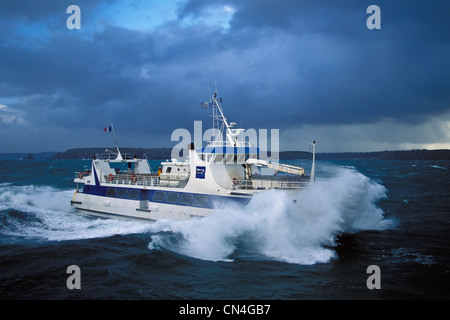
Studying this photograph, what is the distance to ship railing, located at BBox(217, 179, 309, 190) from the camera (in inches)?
811

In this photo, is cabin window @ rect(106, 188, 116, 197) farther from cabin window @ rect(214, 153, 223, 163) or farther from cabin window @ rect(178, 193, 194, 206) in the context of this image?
cabin window @ rect(214, 153, 223, 163)

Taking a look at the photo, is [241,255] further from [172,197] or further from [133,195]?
[133,195]

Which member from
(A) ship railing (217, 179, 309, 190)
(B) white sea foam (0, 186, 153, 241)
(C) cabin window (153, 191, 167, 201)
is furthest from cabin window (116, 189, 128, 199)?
(A) ship railing (217, 179, 309, 190)

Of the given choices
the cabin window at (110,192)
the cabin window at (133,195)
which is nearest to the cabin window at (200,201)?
the cabin window at (133,195)

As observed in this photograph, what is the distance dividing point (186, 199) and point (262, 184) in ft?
17.3

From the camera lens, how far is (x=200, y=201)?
21.6 meters

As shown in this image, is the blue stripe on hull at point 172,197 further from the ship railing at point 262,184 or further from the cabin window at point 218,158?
the cabin window at point 218,158

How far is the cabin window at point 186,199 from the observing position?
22062 millimetres

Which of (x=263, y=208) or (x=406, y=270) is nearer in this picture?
(x=406, y=270)

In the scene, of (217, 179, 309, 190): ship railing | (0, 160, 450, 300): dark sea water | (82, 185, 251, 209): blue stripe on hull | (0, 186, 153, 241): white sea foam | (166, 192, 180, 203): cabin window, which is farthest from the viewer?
(166, 192, 180, 203): cabin window

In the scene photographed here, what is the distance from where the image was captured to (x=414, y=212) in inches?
1193
